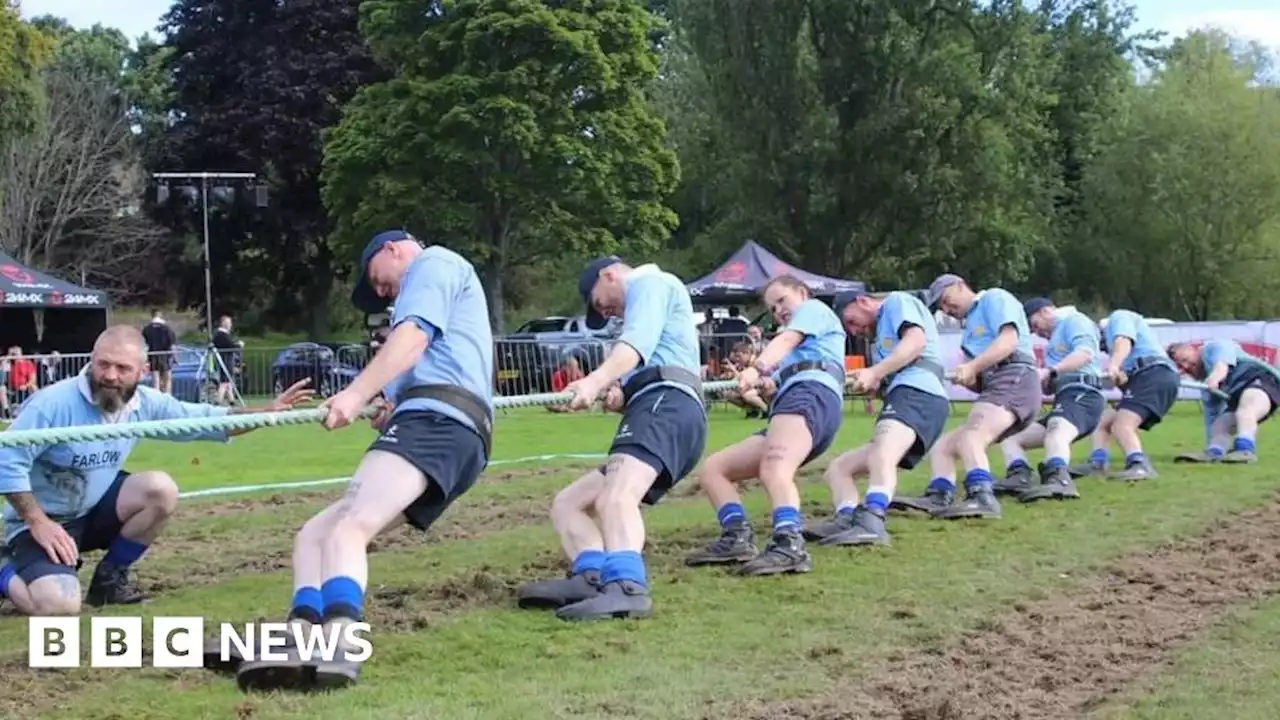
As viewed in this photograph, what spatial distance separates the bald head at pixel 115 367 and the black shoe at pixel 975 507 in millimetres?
5540

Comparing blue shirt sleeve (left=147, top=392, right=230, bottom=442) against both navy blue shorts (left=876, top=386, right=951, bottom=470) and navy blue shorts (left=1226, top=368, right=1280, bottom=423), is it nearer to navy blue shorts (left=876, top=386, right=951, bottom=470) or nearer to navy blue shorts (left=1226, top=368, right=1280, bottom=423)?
navy blue shorts (left=876, top=386, right=951, bottom=470)

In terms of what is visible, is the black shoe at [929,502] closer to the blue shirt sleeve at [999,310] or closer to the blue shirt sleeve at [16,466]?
the blue shirt sleeve at [999,310]

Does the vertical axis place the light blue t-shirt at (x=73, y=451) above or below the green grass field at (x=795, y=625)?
above

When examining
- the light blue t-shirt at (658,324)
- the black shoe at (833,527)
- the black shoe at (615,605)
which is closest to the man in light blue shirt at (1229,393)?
the black shoe at (833,527)

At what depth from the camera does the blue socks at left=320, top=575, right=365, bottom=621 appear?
5500mm

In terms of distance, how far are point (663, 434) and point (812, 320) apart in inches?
69.4

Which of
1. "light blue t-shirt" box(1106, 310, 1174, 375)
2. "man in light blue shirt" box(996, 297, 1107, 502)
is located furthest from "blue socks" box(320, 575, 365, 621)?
"light blue t-shirt" box(1106, 310, 1174, 375)

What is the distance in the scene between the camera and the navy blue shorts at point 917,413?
9.41 metres

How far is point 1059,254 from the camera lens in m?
51.9

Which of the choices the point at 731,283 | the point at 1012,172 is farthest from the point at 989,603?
the point at 1012,172

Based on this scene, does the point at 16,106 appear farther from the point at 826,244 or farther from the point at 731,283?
the point at 826,244

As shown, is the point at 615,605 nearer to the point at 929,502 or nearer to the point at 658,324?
the point at 658,324

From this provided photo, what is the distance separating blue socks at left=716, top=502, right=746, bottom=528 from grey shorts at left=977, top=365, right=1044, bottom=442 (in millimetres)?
2926

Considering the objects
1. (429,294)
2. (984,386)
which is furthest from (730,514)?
(429,294)
